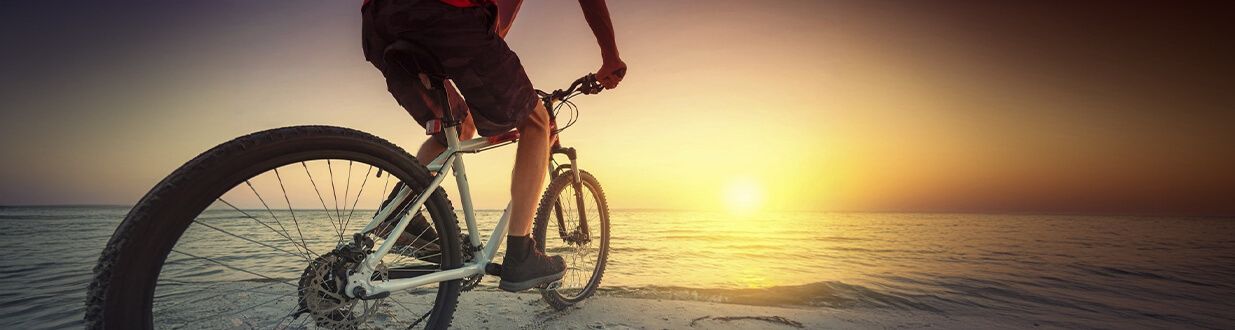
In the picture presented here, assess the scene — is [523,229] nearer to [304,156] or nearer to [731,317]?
[304,156]

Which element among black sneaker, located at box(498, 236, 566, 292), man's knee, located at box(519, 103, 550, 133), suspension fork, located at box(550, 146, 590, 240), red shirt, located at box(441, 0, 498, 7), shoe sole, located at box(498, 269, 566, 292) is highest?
red shirt, located at box(441, 0, 498, 7)

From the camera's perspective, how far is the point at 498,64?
194 cm

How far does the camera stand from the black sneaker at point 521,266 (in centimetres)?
226

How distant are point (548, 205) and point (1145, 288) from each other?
18.9ft

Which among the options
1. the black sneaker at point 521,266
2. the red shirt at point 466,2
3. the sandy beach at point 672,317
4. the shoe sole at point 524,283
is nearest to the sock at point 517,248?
the black sneaker at point 521,266

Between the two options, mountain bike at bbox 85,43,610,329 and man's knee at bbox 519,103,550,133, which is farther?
man's knee at bbox 519,103,550,133

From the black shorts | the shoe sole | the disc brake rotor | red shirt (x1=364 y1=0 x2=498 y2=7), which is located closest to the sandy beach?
the shoe sole

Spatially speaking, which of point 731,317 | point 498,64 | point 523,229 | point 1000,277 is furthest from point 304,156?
point 1000,277

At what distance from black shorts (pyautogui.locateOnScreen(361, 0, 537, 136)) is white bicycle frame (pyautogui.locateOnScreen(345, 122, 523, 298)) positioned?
0.18 m

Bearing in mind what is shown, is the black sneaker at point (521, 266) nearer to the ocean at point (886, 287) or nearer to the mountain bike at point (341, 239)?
the mountain bike at point (341, 239)

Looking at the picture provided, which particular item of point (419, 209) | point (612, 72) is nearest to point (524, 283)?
point (419, 209)

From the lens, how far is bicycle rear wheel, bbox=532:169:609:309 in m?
3.00

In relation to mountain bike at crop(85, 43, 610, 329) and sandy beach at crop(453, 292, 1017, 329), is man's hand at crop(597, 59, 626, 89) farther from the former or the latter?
sandy beach at crop(453, 292, 1017, 329)

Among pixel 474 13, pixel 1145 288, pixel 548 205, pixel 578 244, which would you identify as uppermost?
pixel 474 13
